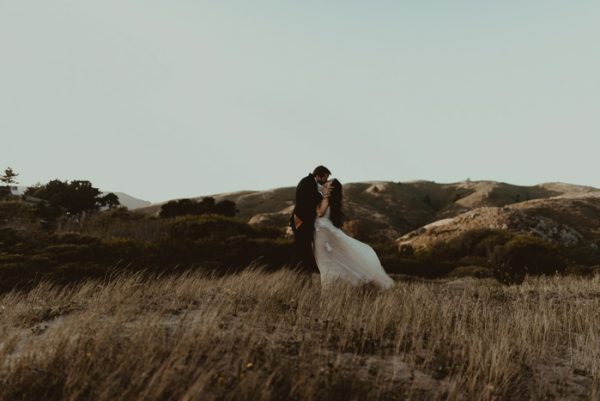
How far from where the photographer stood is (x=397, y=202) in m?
59.8

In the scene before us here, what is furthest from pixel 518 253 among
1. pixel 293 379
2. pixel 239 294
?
pixel 293 379

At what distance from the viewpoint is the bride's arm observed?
869 cm

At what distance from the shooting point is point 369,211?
173 ft

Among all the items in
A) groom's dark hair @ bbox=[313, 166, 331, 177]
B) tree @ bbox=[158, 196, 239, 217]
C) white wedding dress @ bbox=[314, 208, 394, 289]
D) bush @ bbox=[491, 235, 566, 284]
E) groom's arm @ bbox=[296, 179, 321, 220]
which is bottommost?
bush @ bbox=[491, 235, 566, 284]

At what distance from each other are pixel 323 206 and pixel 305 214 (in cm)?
39

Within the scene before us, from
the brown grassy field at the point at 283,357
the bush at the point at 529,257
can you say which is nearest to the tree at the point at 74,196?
the bush at the point at 529,257

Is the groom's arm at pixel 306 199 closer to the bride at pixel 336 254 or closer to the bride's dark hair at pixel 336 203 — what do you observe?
the bride at pixel 336 254

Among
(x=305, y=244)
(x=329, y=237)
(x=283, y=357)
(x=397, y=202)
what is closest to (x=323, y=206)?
(x=329, y=237)

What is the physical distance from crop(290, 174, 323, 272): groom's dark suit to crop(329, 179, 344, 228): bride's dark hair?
A: 0.75 ft

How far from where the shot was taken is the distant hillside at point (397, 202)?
4896 centimetres

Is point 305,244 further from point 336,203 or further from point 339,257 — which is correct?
point 336,203

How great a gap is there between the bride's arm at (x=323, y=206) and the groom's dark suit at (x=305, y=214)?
0.28 feet

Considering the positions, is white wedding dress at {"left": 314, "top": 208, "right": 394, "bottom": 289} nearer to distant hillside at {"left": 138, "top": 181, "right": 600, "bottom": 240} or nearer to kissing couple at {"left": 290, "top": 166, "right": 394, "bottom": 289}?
kissing couple at {"left": 290, "top": 166, "right": 394, "bottom": 289}

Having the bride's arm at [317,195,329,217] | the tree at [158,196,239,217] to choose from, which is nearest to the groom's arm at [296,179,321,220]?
the bride's arm at [317,195,329,217]
